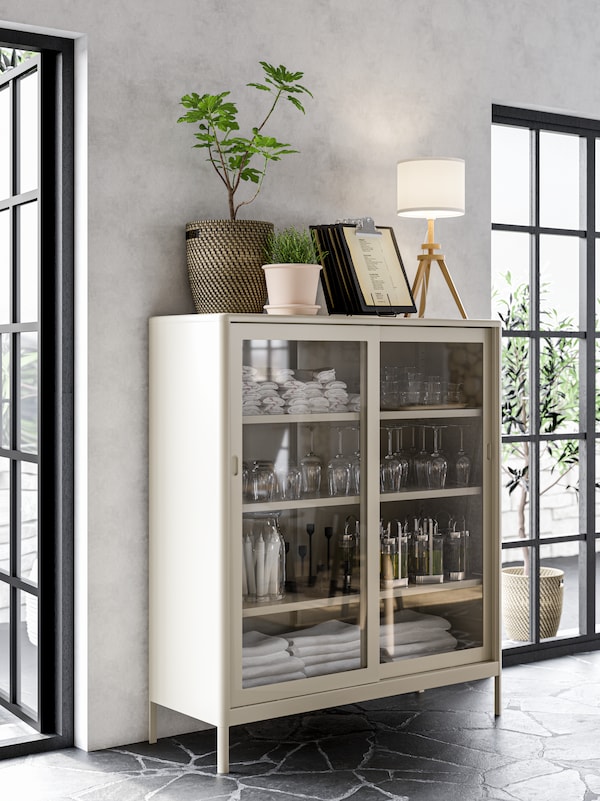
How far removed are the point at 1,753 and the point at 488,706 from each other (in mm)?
1773

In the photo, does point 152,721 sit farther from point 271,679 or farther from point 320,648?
point 320,648

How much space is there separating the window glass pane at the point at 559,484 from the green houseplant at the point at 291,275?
1.76 metres

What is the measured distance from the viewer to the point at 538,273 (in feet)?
14.9

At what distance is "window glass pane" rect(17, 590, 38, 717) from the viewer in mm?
3674

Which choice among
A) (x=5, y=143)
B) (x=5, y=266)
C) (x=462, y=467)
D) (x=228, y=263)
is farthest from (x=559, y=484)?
(x=5, y=143)

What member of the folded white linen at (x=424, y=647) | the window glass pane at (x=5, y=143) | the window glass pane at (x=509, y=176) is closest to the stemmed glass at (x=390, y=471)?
the folded white linen at (x=424, y=647)

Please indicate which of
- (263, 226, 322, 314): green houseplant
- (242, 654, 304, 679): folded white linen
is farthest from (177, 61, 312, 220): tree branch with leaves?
(242, 654, 304, 679): folded white linen

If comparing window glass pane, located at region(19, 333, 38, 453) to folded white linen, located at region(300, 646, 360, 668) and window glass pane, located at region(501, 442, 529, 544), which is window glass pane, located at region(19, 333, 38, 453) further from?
window glass pane, located at region(501, 442, 529, 544)

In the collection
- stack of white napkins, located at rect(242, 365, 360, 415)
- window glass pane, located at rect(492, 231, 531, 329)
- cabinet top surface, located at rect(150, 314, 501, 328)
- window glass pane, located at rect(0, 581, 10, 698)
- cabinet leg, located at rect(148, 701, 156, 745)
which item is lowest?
cabinet leg, located at rect(148, 701, 156, 745)

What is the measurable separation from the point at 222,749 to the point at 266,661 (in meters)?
0.30

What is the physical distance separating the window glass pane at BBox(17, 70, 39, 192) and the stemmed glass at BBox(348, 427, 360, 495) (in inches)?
54.8

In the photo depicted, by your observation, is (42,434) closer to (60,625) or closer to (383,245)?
(60,625)

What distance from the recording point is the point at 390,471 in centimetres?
361

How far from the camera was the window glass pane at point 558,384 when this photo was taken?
478 cm
